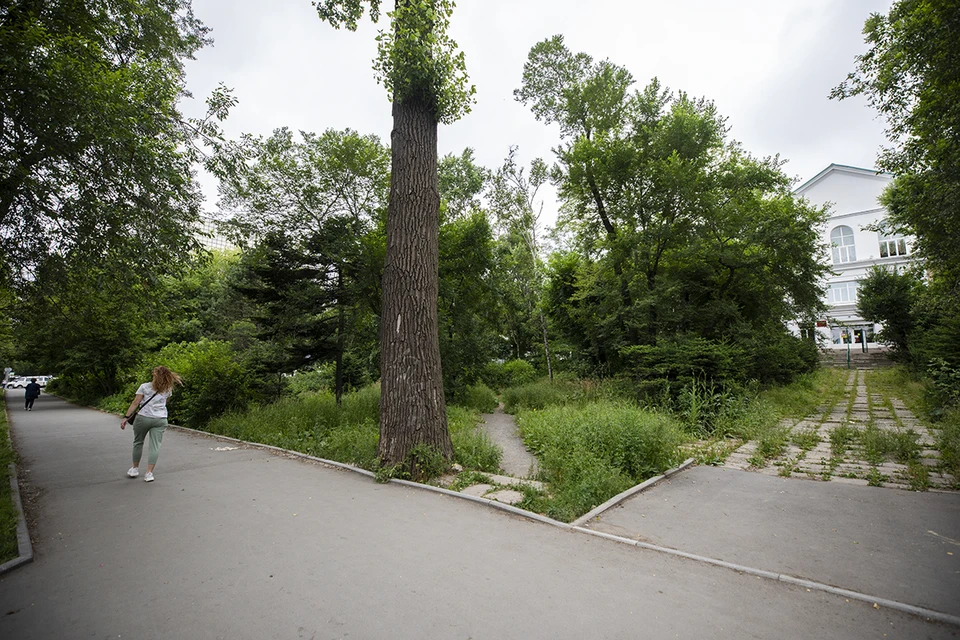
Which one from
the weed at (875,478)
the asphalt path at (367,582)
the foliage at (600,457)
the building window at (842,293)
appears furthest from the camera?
the building window at (842,293)

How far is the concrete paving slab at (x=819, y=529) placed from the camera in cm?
310

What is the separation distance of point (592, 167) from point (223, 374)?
14413mm

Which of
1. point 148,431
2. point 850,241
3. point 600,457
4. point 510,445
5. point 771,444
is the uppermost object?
point 850,241

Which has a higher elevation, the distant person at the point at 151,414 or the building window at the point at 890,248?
the building window at the point at 890,248

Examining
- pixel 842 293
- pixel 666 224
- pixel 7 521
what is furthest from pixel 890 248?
pixel 7 521

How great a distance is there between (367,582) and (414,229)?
4828mm

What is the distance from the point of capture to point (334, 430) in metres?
8.21

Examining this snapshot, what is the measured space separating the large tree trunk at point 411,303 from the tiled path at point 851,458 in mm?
4814

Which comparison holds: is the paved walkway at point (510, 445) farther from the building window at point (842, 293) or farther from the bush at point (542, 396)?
the building window at point (842, 293)

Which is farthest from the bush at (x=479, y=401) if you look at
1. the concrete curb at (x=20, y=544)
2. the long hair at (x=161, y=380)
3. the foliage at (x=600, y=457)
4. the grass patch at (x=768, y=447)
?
the concrete curb at (x=20, y=544)

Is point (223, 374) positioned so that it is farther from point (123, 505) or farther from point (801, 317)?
point (801, 317)

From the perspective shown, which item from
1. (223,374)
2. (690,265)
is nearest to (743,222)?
(690,265)

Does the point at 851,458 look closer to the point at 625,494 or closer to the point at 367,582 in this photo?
the point at 625,494

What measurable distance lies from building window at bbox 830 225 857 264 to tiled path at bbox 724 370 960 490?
144 ft
